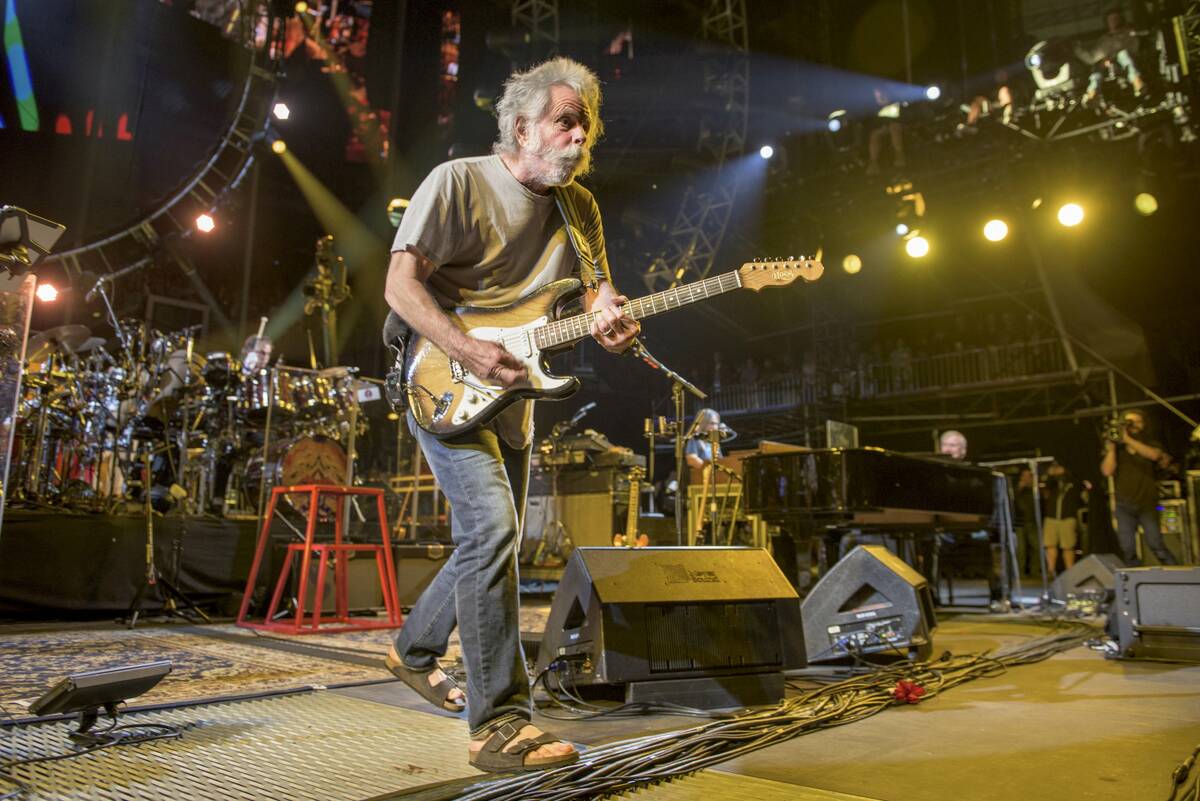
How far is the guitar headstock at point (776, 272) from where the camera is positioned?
276 centimetres

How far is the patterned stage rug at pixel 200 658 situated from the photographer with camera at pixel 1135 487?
6.48 meters

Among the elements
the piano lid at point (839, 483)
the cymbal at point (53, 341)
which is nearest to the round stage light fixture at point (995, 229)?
the piano lid at point (839, 483)

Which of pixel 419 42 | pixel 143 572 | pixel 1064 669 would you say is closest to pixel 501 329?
pixel 1064 669

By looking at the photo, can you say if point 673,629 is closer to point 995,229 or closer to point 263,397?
point 263,397

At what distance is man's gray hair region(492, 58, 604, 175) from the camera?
258 cm

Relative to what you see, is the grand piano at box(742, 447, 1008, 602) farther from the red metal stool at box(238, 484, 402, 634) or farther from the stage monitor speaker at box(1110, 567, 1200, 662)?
the red metal stool at box(238, 484, 402, 634)

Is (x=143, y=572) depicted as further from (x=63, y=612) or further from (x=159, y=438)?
(x=159, y=438)

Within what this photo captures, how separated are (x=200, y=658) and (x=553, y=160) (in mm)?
3346

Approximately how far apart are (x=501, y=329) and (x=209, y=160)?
11.4 m

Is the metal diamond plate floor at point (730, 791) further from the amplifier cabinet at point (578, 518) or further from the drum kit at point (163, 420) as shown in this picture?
the amplifier cabinet at point (578, 518)

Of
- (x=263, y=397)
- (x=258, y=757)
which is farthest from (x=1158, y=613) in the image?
(x=263, y=397)

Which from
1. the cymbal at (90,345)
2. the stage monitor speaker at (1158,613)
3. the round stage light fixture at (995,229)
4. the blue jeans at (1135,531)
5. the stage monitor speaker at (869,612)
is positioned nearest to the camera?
the stage monitor speaker at (869,612)

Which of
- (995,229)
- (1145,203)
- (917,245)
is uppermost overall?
(1145,203)

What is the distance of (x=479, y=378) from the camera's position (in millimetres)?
2357
